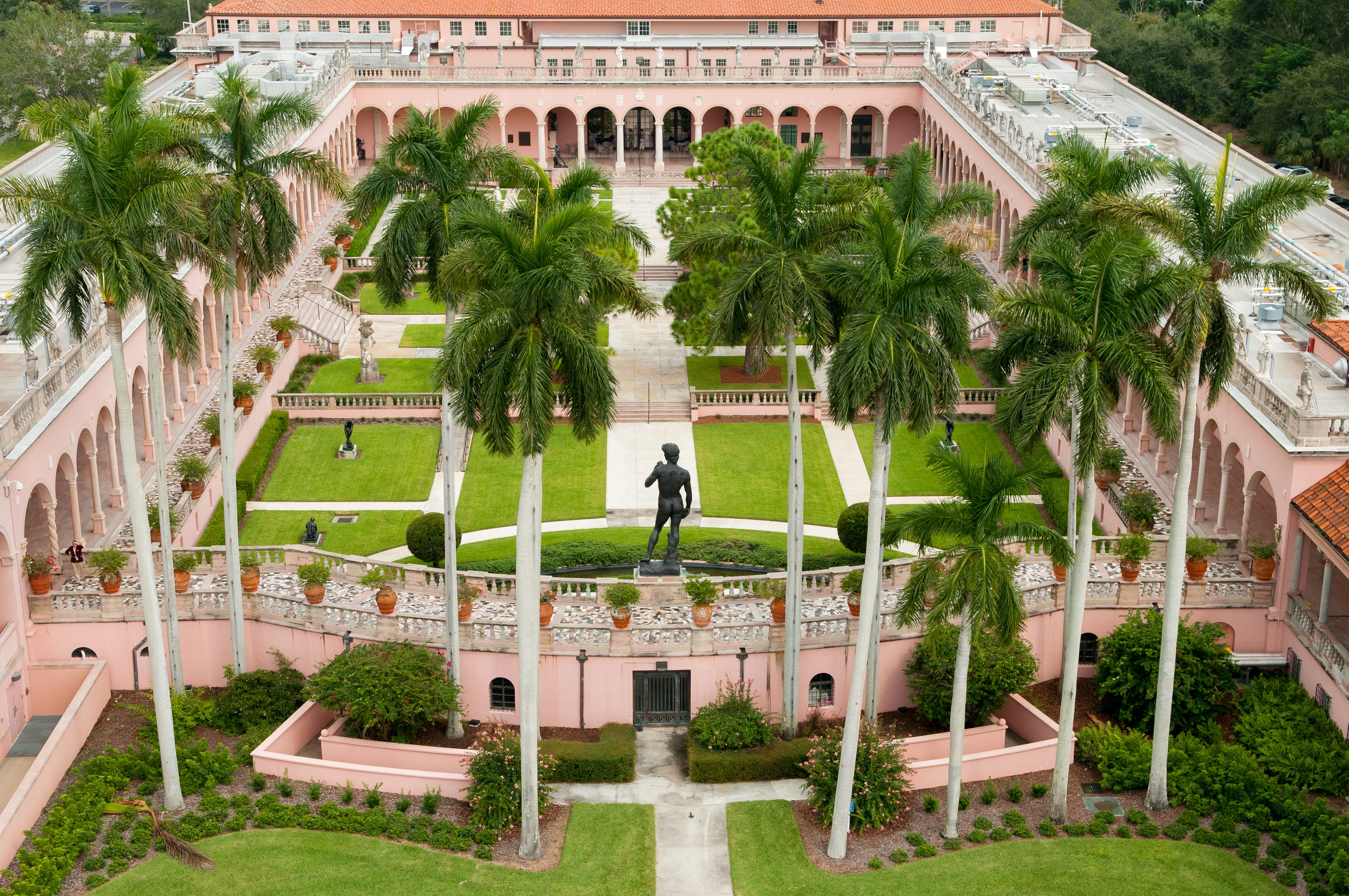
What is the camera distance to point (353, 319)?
71500mm

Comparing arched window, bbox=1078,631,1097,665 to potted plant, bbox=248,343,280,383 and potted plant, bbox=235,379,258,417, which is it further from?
potted plant, bbox=248,343,280,383

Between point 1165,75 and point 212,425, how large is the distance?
3237 inches

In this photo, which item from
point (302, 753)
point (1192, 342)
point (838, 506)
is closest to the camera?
point (1192, 342)

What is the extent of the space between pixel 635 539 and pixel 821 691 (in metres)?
11.1

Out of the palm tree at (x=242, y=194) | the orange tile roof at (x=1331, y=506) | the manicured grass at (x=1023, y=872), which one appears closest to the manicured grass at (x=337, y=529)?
the palm tree at (x=242, y=194)

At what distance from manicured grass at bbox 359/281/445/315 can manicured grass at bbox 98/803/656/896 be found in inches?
1574

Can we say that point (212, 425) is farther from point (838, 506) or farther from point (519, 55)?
point (519, 55)

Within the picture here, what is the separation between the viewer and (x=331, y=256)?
76.1 meters

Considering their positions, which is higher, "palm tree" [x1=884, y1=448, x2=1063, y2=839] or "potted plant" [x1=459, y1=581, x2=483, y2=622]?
"palm tree" [x1=884, y1=448, x2=1063, y2=839]

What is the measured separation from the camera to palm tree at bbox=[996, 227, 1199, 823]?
108 ft

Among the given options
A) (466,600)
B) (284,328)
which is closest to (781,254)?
(466,600)

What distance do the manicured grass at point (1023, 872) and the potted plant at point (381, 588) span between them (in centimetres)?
1033

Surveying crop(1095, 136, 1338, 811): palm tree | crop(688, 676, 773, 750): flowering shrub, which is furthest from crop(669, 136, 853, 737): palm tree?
crop(1095, 136, 1338, 811): palm tree

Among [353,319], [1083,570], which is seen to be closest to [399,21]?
[353,319]
